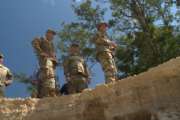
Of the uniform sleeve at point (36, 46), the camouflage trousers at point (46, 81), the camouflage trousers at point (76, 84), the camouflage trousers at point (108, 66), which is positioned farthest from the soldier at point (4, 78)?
the camouflage trousers at point (108, 66)

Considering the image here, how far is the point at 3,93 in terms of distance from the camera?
9.77 m

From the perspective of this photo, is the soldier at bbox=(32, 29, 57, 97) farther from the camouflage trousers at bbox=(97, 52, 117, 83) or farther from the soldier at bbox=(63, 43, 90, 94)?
the camouflage trousers at bbox=(97, 52, 117, 83)

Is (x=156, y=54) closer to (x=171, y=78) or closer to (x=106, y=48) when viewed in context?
(x=106, y=48)

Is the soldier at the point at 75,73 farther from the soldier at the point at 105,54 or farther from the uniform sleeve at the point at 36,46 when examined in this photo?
the uniform sleeve at the point at 36,46

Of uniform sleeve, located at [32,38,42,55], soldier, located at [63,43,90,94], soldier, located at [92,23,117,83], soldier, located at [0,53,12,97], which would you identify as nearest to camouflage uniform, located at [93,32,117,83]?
soldier, located at [92,23,117,83]

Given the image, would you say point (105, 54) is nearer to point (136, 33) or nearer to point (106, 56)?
point (106, 56)

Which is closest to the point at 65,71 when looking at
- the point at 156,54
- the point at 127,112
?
the point at 127,112

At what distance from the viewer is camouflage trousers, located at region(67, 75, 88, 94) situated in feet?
34.3

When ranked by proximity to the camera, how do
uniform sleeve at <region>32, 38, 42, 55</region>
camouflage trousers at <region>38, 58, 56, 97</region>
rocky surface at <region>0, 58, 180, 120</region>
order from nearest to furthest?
rocky surface at <region>0, 58, 180, 120</region> < camouflage trousers at <region>38, 58, 56, 97</region> < uniform sleeve at <region>32, 38, 42, 55</region>

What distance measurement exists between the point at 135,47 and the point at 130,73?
1328mm

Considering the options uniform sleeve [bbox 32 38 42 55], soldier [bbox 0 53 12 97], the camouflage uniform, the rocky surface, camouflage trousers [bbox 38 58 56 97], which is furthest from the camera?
uniform sleeve [bbox 32 38 42 55]

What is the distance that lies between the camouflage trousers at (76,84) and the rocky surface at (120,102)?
93 centimetres

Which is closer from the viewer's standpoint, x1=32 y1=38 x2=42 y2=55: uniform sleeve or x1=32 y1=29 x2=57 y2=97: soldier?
x1=32 y1=29 x2=57 y2=97: soldier

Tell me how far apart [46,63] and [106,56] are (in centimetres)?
129
